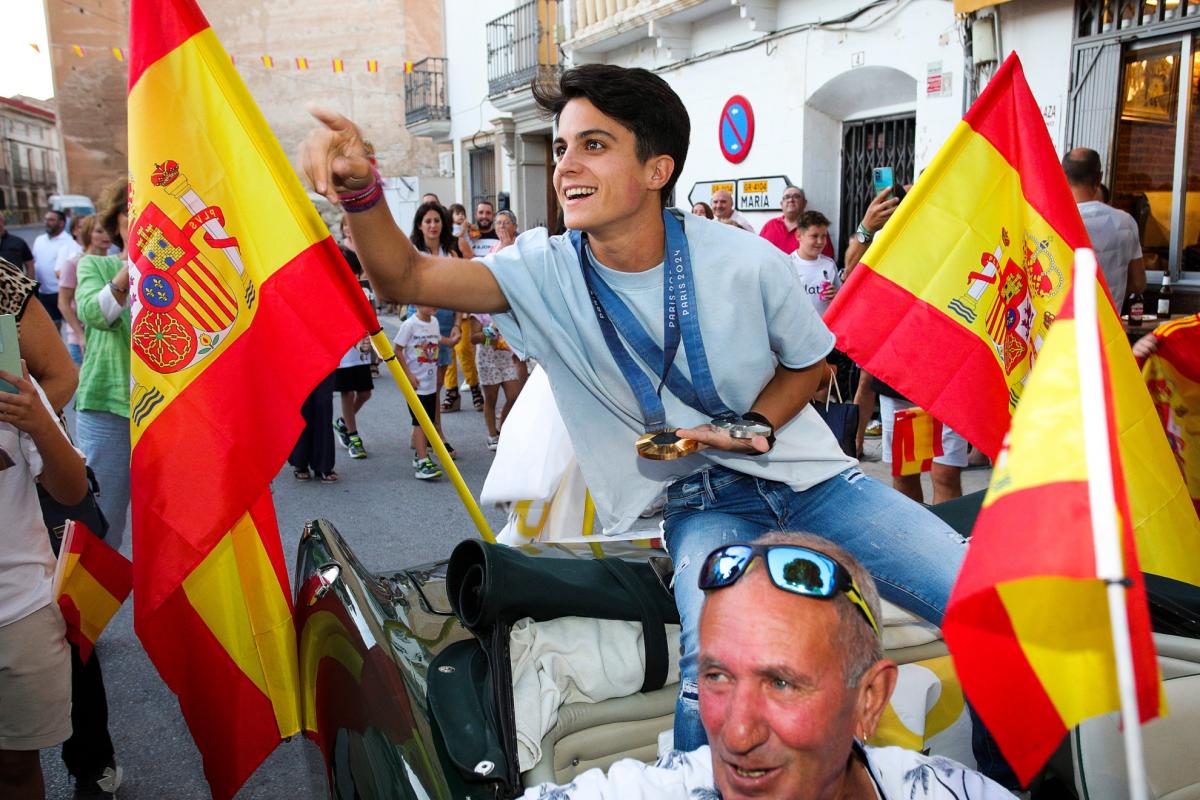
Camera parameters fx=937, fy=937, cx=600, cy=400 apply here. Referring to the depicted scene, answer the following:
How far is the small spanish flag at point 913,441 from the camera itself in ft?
15.2

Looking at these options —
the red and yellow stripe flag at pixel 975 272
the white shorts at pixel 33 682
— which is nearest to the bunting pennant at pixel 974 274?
the red and yellow stripe flag at pixel 975 272

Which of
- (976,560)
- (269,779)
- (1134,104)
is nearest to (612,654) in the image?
(976,560)

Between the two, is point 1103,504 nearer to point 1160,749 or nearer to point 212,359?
point 1160,749

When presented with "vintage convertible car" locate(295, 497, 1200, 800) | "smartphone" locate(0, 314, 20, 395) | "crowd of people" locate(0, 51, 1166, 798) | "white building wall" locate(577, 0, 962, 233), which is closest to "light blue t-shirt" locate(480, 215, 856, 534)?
"crowd of people" locate(0, 51, 1166, 798)

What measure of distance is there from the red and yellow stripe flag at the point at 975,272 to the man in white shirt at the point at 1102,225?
2030mm

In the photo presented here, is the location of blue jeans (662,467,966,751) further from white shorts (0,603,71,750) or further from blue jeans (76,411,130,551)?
blue jeans (76,411,130,551)

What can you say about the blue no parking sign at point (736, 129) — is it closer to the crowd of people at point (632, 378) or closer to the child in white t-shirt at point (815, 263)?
the child in white t-shirt at point (815, 263)

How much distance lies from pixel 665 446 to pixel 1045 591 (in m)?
1.17

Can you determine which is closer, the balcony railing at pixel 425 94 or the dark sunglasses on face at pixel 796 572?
the dark sunglasses on face at pixel 796 572

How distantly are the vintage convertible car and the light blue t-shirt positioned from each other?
10.4 inches

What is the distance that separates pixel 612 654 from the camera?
223 cm

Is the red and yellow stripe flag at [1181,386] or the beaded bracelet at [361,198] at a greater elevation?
the beaded bracelet at [361,198]

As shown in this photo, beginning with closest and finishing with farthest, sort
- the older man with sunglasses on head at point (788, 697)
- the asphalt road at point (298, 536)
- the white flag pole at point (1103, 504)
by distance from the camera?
the white flag pole at point (1103, 504) → the older man with sunglasses on head at point (788, 697) → the asphalt road at point (298, 536)

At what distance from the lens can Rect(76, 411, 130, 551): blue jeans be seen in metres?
4.38
